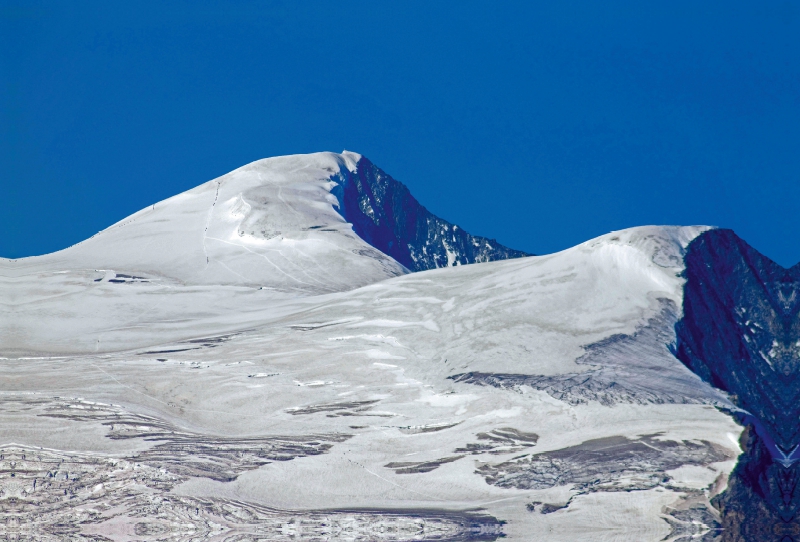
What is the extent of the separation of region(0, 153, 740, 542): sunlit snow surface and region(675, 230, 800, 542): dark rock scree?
4.67 ft

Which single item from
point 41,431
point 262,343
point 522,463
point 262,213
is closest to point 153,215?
point 262,213

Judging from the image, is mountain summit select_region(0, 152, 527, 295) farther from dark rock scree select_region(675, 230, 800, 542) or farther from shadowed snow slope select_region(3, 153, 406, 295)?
dark rock scree select_region(675, 230, 800, 542)

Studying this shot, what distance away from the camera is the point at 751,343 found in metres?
83.8

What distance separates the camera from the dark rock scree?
65750 millimetres

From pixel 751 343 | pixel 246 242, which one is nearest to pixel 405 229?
pixel 246 242

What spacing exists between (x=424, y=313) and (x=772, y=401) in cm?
2491

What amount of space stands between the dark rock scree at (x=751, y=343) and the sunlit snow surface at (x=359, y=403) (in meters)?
1.42

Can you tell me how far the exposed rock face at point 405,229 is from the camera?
5605 inches

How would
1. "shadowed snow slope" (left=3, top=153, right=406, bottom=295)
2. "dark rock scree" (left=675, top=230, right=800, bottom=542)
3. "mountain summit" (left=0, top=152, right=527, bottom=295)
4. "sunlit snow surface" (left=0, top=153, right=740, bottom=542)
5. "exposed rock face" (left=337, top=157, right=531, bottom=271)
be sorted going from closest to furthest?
"sunlit snow surface" (left=0, top=153, right=740, bottom=542) → "dark rock scree" (left=675, top=230, right=800, bottom=542) → "shadowed snow slope" (left=3, top=153, right=406, bottom=295) → "mountain summit" (left=0, top=152, right=527, bottom=295) → "exposed rock face" (left=337, top=157, right=531, bottom=271)

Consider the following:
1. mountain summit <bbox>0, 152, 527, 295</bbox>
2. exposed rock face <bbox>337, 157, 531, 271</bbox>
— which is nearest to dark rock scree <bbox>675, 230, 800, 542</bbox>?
mountain summit <bbox>0, 152, 527, 295</bbox>

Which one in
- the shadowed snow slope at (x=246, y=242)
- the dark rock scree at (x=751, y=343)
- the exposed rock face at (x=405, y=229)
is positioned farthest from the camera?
the exposed rock face at (x=405, y=229)

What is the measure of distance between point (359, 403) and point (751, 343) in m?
27.7

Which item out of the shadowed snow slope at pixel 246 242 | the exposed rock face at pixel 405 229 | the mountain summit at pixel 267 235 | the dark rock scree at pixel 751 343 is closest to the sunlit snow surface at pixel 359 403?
the shadowed snow slope at pixel 246 242

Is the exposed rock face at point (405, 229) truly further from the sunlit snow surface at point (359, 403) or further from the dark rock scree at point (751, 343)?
the dark rock scree at point (751, 343)
